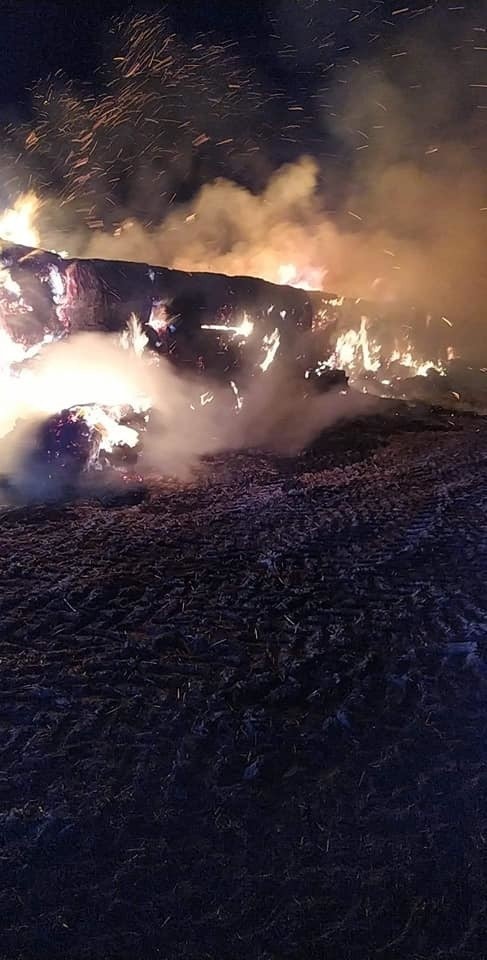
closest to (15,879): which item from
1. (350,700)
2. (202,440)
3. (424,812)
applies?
(424,812)

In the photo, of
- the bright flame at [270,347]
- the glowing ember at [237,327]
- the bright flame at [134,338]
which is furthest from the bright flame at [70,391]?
the bright flame at [270,347]

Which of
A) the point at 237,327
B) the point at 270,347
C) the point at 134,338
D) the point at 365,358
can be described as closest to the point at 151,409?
the point at 134,338

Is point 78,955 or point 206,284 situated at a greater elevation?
point 206,284

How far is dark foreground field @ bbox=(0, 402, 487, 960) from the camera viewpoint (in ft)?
5.86

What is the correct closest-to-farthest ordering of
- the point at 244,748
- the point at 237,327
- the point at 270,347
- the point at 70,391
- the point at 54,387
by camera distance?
the point at 244,748
the point at 54,387
the point at 70,391
the point at 237,327
the point at 270,347

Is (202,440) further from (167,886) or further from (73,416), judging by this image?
(167,886)

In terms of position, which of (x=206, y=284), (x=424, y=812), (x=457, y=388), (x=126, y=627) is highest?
(x=206, y=284)

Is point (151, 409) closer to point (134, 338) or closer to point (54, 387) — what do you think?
point (134, 338)

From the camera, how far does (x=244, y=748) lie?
2.59m

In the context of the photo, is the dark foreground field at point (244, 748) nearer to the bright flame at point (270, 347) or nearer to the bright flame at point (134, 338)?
the bright flame at point (134, 338)

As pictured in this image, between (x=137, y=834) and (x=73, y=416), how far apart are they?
7.19 meters

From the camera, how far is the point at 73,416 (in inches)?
338

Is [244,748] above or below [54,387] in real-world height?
below

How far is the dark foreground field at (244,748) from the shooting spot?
1.79 meters
